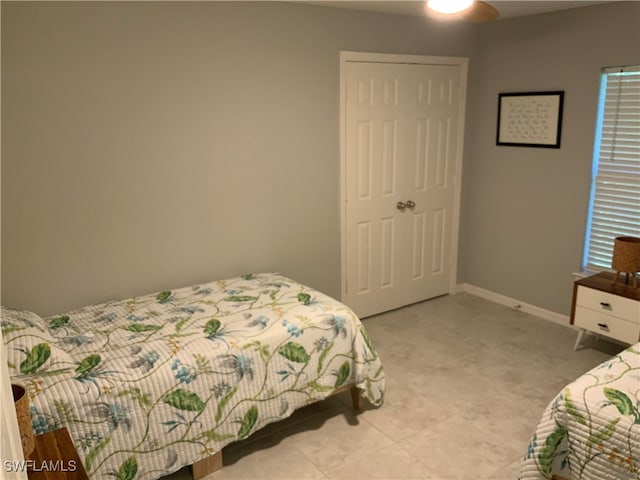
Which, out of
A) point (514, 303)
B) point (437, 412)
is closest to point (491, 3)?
point (514, 303)

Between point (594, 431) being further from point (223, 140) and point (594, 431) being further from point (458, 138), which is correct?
point (458, 138)

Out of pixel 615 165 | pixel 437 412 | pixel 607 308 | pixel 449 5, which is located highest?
pixel 449 5

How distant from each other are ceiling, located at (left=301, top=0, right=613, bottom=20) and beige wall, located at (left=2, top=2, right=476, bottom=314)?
10cm

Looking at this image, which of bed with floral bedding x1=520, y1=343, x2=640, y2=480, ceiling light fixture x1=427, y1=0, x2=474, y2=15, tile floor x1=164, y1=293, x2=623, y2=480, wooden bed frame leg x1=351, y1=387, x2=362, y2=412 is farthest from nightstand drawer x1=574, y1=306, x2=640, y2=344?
ceiling light fixture x1=427, y1=0, x2=474, y2=15

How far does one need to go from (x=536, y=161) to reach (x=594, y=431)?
2.60 meters

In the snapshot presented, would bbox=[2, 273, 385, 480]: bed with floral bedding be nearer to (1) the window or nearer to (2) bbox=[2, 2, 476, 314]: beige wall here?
(2) bbox=[2, 2, 476, 314]: beige wall

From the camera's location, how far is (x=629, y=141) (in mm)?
3387

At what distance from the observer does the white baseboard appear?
3967mm

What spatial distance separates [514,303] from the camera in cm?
428

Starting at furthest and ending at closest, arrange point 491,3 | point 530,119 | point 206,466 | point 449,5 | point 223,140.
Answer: point 530,119 < point 491,3 < point 223,140 < point 206,466 < point 449,5

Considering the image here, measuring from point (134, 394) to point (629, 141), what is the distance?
3.38 m

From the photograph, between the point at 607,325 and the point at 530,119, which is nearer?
the point at 607,325

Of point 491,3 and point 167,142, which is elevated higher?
point 491,3

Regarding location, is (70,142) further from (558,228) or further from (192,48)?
(558,228)
